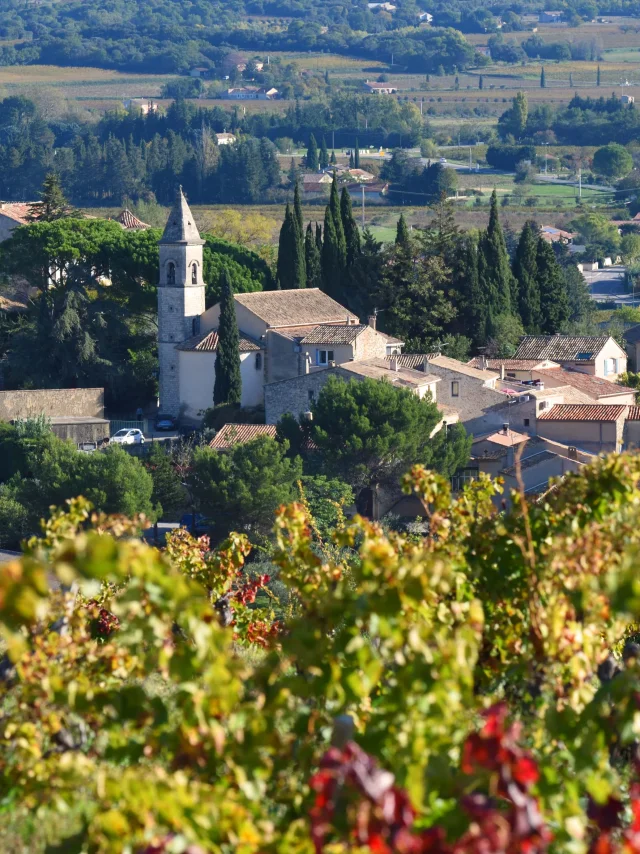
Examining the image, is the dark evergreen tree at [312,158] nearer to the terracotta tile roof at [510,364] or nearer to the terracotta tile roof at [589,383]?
the terracotta tile roof at [510,364]

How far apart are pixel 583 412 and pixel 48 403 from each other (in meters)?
14.7

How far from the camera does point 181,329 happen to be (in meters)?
45.2

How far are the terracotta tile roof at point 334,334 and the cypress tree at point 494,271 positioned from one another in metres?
5.95

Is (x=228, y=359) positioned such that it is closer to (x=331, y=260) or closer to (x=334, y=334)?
(x=334, y=334)

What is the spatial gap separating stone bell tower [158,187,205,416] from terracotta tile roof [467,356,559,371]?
8.19 metres

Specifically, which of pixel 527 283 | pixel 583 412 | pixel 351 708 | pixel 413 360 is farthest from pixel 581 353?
pixel 351 708

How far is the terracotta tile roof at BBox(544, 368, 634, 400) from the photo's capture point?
133ft

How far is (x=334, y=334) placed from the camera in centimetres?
4181

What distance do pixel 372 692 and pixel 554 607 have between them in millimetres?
1450

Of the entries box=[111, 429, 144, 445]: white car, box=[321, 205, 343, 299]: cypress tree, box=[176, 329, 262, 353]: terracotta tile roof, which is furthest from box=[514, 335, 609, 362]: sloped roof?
box=[111, 429, 144, 445]: white car

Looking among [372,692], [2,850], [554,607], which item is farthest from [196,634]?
[372,692]

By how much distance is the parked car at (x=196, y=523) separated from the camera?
1323 inches

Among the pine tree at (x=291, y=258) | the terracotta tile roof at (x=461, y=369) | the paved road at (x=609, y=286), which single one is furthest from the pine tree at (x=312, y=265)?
the paved road at (x=609, y=286)

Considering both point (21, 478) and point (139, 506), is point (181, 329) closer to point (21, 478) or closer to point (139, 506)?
point (21, 478)
